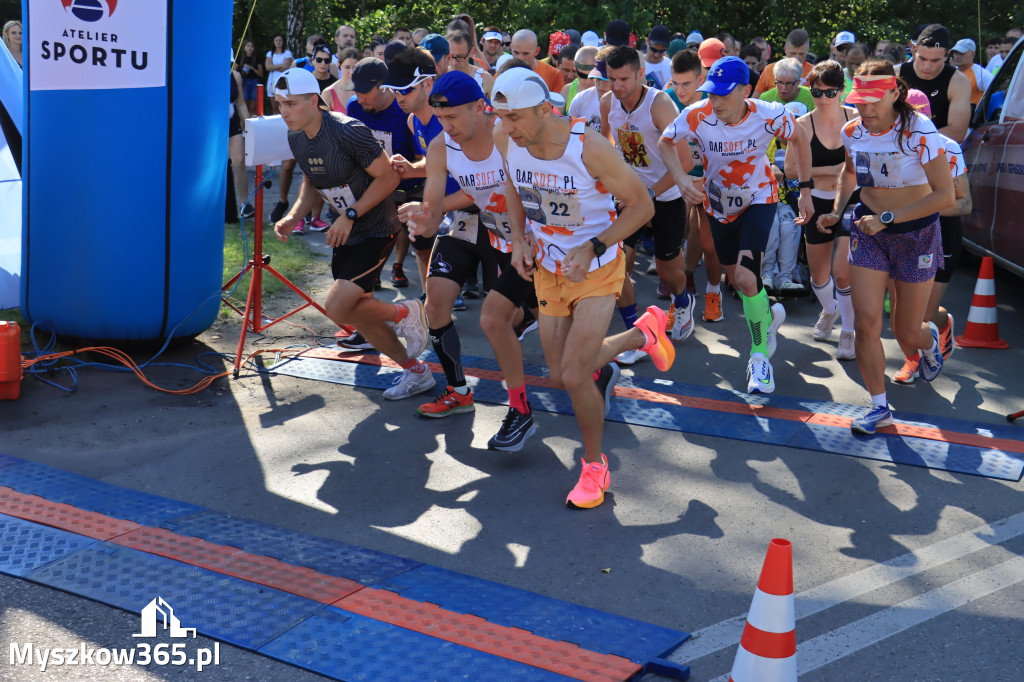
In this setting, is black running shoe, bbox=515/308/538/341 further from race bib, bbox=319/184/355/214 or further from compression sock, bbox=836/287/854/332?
compression sock, bbox=836/287/854/332

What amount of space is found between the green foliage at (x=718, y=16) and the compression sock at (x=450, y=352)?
615 inches

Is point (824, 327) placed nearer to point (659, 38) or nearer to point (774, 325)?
point (774, 325)

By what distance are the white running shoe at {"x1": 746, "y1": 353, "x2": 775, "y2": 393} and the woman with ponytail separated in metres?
0.74

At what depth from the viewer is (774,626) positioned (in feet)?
9.14

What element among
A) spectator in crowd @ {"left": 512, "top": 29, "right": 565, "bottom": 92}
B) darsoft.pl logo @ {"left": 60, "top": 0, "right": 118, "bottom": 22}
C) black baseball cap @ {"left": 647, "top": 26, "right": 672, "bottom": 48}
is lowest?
darsoft.pl logo @ {"left": 60, "top": 0, "right": 118, "bottom": 22}

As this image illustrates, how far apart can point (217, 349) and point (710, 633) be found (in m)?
4.41

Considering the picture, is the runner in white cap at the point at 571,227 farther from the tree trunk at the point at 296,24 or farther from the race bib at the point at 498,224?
the tree trunk at the point at 296,24

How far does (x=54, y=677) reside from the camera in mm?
3094

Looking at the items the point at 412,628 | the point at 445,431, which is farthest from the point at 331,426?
the point at 412,628

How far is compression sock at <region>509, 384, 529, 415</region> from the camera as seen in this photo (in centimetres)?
516

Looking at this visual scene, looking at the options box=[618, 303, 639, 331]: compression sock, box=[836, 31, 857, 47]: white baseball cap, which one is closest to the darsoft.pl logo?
box=[618, 303, 639, 331]: compression sock

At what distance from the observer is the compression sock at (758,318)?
6.04 meters

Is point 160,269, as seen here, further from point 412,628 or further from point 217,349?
point 412,628

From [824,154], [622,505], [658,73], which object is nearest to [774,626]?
[622,505]
